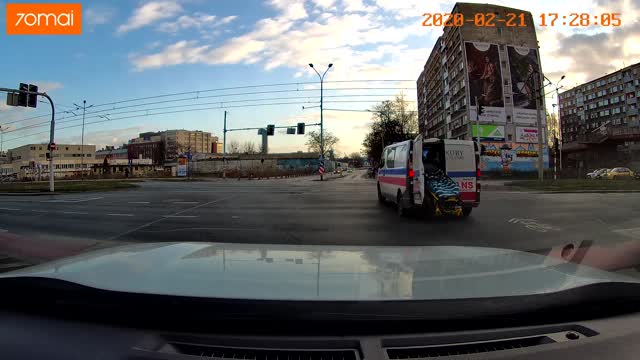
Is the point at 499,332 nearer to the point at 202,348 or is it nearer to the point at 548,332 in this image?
the point at 548,332

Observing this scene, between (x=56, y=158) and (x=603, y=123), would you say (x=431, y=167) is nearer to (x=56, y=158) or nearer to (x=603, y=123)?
(x=56, y=158)

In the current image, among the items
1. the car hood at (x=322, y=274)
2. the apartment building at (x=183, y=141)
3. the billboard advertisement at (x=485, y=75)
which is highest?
the billboard advertisement at (x=485, y=75)

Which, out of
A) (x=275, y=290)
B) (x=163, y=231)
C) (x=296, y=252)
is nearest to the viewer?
(x=275, y=290)

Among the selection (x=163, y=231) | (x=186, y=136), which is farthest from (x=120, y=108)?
(x=186, y=136)

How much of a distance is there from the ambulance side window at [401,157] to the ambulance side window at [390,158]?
15.5 inches

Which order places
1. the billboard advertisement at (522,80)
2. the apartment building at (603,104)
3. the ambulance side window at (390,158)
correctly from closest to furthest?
the ambulance side window at (390,158) < the billboard advertisement at (522,80) < the apartment building at (603,104)

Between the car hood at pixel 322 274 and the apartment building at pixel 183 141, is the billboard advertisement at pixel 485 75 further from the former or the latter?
the apartment building at pixel 183 141

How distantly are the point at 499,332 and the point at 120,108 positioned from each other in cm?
4241

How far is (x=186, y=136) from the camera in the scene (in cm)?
13188

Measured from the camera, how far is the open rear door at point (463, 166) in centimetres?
1146

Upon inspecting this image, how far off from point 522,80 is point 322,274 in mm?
73004

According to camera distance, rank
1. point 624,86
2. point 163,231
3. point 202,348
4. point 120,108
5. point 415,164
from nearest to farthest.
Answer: point 202,348 < point 163,231 < point 415,164 < point 120,108 < point 624,86

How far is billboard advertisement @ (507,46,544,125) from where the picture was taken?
63188 mm

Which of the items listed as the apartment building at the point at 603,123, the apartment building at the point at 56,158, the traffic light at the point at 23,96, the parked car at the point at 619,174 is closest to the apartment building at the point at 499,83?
the apartment building at the point at 603,123
